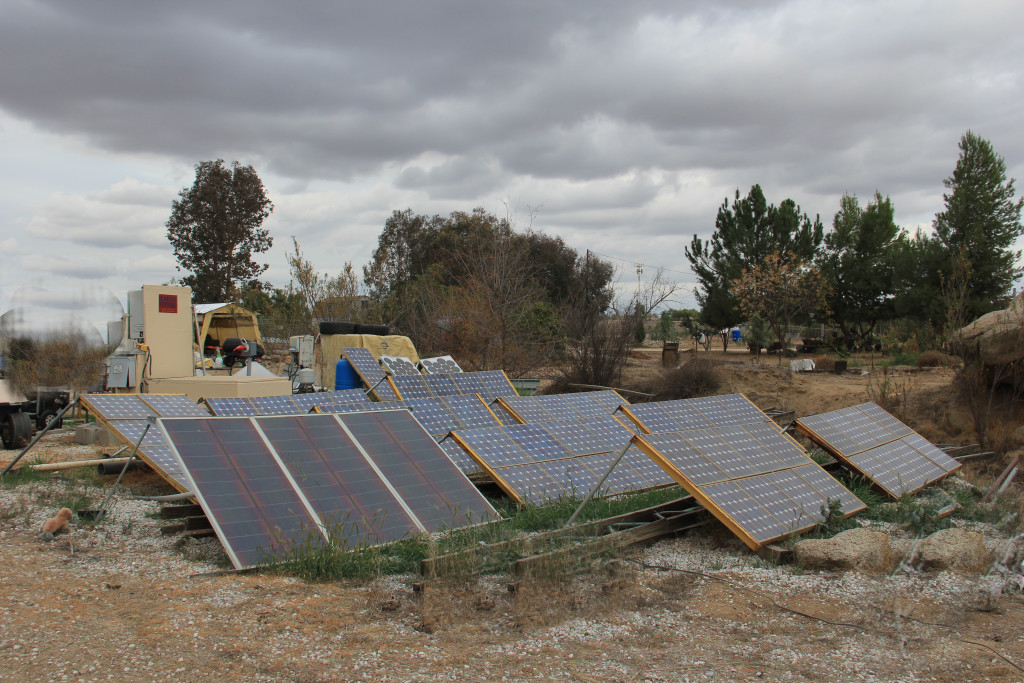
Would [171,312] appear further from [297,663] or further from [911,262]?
[911,262]

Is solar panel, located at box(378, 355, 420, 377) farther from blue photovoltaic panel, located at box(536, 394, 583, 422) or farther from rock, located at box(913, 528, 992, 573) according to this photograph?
rock, located at box(913, 528, 992, 573)

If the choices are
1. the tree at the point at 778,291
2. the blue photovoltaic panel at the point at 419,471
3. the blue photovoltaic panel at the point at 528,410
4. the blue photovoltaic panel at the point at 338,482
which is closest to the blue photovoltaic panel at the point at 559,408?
the blue photovoltaic panel at the point at 528,410

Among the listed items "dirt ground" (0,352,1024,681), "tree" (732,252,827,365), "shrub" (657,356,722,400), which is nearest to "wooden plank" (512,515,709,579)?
"dirt ground" (0,352,1024,681)

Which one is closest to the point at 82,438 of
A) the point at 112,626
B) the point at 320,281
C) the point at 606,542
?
the point at 112,626

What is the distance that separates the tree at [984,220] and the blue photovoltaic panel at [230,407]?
96.0 ft

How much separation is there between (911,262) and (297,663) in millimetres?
34882

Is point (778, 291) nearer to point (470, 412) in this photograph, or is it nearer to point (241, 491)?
point (470, 412)

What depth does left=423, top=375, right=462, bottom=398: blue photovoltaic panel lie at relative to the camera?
481 inches

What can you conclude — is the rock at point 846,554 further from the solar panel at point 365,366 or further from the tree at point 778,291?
the tree at point 778,291

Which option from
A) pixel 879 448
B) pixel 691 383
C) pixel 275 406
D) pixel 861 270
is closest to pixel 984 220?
pixel 861 270

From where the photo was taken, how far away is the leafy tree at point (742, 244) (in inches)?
1505

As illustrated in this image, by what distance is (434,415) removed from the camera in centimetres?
1021

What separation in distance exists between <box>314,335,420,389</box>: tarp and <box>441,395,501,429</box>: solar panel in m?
5.38

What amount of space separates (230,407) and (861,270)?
36072mm
